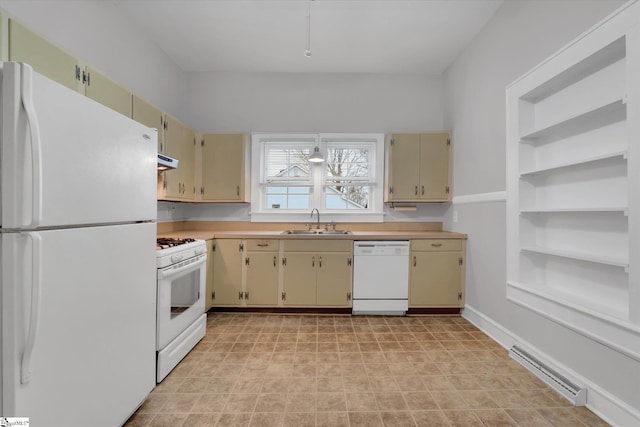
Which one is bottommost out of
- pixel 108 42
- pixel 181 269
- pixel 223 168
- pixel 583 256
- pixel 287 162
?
pixel 181 269

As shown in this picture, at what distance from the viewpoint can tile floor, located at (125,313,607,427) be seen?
160 centimetres

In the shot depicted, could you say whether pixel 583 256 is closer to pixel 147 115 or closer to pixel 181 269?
pixel 181 269

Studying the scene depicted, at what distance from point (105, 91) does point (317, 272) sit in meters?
2.40

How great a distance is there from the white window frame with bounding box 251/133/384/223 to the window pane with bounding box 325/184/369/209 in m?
0.06

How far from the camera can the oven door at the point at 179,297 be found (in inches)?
72.9

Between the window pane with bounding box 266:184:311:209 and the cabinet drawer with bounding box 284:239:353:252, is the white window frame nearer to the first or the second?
the window pane with bounding box 266:184:311:209

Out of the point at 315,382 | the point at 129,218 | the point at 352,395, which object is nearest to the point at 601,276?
the point at 352,395

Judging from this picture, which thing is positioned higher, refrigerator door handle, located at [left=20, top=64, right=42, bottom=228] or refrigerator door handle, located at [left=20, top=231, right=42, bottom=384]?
refrigerator door handle, located at [left=20, top=64, right=42, bottom=228]

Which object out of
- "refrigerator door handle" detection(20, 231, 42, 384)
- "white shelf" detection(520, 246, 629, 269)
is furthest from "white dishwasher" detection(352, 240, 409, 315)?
"refrigerator door handle" detection(20, 231, 42, 384)

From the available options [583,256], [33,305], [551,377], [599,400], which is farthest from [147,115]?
[599,400]

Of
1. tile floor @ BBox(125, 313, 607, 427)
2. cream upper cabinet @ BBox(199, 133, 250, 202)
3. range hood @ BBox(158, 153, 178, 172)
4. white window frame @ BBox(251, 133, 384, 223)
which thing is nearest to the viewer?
tile floor @ BBox(125, 313, 607, 427)

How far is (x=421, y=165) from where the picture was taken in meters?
3.52

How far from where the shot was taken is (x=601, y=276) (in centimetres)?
175

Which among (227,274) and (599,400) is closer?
(599,400)
